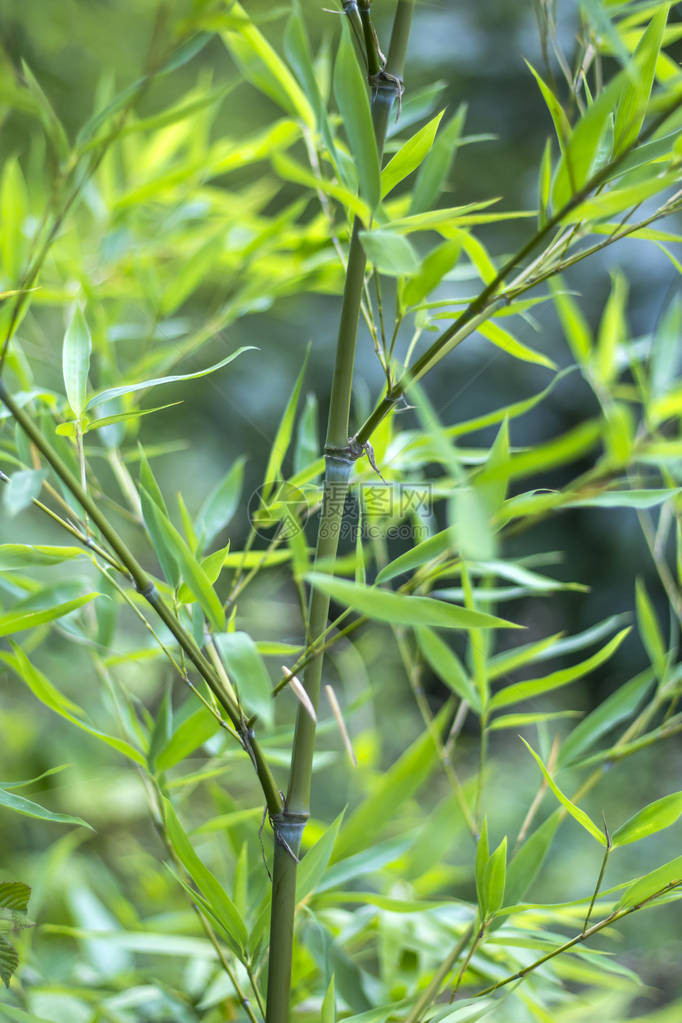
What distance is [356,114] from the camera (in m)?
0.15

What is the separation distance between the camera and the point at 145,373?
30 cm

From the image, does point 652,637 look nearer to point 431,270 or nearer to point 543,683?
point 543,683

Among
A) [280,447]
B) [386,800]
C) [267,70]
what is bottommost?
[386,800]

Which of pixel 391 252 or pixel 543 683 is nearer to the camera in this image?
pixel 391 252

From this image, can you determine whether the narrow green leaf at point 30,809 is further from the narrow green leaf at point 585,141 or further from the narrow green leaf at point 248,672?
the narrow green leaf at point 585,141

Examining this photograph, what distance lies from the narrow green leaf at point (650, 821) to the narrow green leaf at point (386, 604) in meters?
0.07

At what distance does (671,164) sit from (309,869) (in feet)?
0.60

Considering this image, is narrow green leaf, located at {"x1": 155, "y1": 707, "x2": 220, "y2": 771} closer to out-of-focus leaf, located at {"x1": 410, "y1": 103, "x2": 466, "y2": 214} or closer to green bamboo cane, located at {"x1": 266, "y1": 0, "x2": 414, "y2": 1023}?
green bamboo cane, located at {"x1": 266, "y1": 0, "x2": 414, "y2": 1023}

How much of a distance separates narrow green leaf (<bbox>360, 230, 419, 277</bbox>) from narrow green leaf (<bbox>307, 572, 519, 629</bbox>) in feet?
0.19

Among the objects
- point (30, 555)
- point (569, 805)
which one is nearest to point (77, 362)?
point (30, 555)

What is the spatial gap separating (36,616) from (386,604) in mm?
100

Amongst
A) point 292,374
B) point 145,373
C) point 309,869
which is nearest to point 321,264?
point 145,373

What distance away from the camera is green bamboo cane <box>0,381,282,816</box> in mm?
155

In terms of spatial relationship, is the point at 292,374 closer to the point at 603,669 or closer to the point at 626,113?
the point at 603,669
